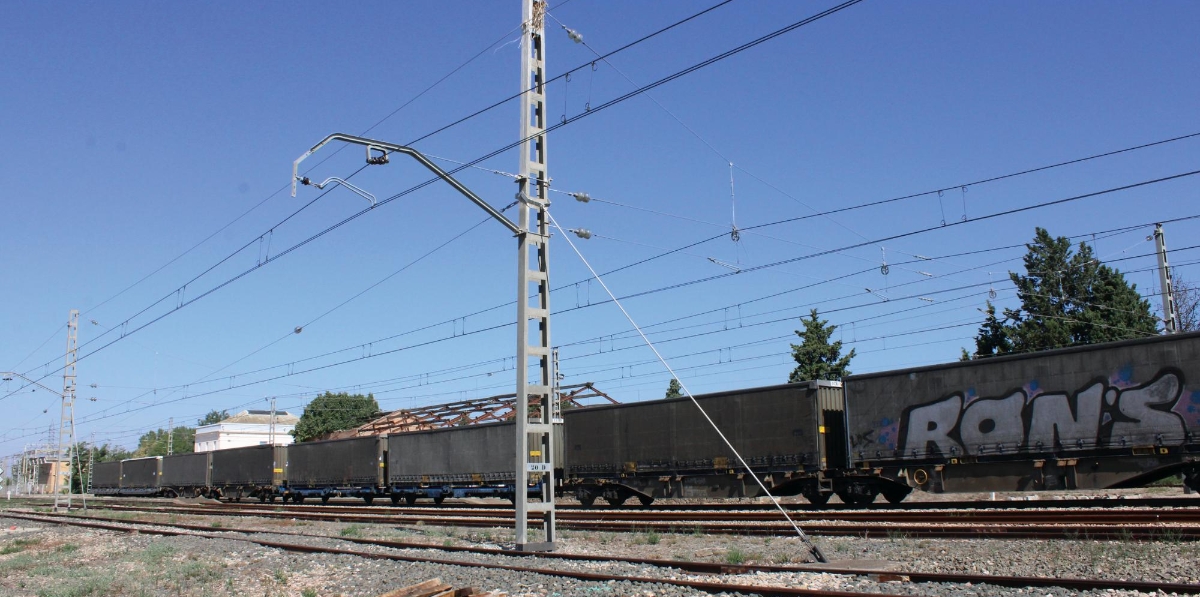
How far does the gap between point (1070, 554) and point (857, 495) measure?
35.0ft

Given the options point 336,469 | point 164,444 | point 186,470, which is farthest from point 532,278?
point 164,444

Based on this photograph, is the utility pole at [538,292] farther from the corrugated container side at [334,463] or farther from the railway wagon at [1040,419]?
the corrugated container side at [334,463]

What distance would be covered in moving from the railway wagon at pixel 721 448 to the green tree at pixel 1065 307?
25626 mm

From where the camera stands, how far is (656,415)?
2552 centimetres

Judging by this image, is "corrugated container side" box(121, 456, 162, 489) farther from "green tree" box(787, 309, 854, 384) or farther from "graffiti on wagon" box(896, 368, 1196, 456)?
"graffiti on wagon" box(896, 368, 1196, 456)

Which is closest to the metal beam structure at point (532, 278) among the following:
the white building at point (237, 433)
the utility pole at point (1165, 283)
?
the utility pole at point (1165, 283)

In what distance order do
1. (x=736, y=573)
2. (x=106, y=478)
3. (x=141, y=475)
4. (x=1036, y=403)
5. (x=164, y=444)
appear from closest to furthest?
(x=736, y=573), (x=1036, y=403), (x=141, y=475), (x=106, y=478), (x=164, y=444)

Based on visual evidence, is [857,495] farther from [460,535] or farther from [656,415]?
[460,535]

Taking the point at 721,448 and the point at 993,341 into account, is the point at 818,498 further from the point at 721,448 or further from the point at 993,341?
the point at 993,341

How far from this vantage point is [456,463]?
111ft

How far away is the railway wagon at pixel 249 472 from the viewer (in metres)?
43.8

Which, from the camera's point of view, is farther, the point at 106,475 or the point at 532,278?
the point at 106,475

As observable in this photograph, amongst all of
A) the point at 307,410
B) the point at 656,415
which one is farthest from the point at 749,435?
the point at 307,410

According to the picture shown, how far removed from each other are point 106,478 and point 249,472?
94.8 ft
